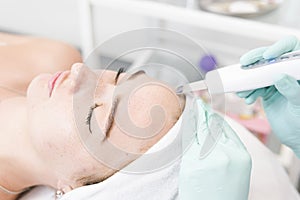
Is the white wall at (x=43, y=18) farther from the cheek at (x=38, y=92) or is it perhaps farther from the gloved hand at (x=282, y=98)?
the gloved hand at (x=282, y=98)

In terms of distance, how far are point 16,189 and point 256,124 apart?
109 cm

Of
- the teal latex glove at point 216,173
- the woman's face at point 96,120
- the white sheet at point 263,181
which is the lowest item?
the white sheet at point 263,181

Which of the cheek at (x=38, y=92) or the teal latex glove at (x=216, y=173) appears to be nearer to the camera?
the teal latex glove at (x=216, y=173)

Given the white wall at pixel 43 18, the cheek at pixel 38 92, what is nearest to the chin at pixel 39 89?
the cheek at pixel 38 92

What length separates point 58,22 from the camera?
2.21m

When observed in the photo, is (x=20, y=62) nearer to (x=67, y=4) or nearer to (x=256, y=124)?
(x=67, y=4)

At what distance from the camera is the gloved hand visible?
96cm

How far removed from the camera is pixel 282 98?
1.15 metres

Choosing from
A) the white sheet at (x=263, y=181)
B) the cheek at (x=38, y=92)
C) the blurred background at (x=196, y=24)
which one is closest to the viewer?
the cheek at (x=38, y=92)

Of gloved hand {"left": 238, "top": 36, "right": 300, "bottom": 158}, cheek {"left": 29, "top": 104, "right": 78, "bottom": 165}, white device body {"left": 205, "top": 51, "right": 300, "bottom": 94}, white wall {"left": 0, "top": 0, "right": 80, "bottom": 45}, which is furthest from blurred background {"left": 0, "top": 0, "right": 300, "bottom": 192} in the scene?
cheek {"left": 29, "top": 104, "right": 78, "bottom": 165}

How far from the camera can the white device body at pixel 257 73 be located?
93 centimetres

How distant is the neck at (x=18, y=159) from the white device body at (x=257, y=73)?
0.51 metres

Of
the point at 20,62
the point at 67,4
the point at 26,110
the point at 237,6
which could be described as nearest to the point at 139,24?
the point at 67,4

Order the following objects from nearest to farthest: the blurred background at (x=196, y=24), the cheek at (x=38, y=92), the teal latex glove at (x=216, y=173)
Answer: the teal latex glove at (x=216, y=173) → the cheek at (x=38, y=92) → the blurred background at (x=196, y=24)
